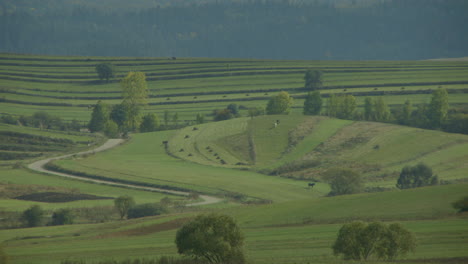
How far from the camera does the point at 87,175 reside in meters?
119

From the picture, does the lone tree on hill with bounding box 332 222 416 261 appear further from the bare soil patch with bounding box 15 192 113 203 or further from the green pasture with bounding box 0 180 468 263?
the bare soil patch with bounding box 15 192 113 203

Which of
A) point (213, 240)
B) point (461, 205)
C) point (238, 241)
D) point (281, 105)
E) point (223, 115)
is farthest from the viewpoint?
point (223, 115)

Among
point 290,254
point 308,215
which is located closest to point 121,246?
point 290,254

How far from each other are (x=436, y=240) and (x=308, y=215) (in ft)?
66.0

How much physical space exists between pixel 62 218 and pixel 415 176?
5180 centimetres

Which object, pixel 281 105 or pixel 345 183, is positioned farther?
pixel 281 105

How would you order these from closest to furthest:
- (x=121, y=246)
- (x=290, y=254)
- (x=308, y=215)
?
(x=290, y=254) → (x=121, y=246) → (x=308, y=215)

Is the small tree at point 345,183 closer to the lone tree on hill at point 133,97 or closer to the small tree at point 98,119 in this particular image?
the lone tree on hill at point 133,97

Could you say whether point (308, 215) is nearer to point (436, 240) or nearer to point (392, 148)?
point (436, 240)

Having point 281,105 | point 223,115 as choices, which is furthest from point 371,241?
point 223,115

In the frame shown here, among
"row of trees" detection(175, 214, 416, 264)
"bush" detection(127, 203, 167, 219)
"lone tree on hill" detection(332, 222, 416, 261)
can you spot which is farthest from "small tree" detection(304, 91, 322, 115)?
"lone tree on hill" detection(332, 222, 416, 261)

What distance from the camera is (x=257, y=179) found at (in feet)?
374

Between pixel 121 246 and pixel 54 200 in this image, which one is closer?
pixel 121 246

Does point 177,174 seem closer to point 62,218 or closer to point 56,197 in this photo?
point 56,197
